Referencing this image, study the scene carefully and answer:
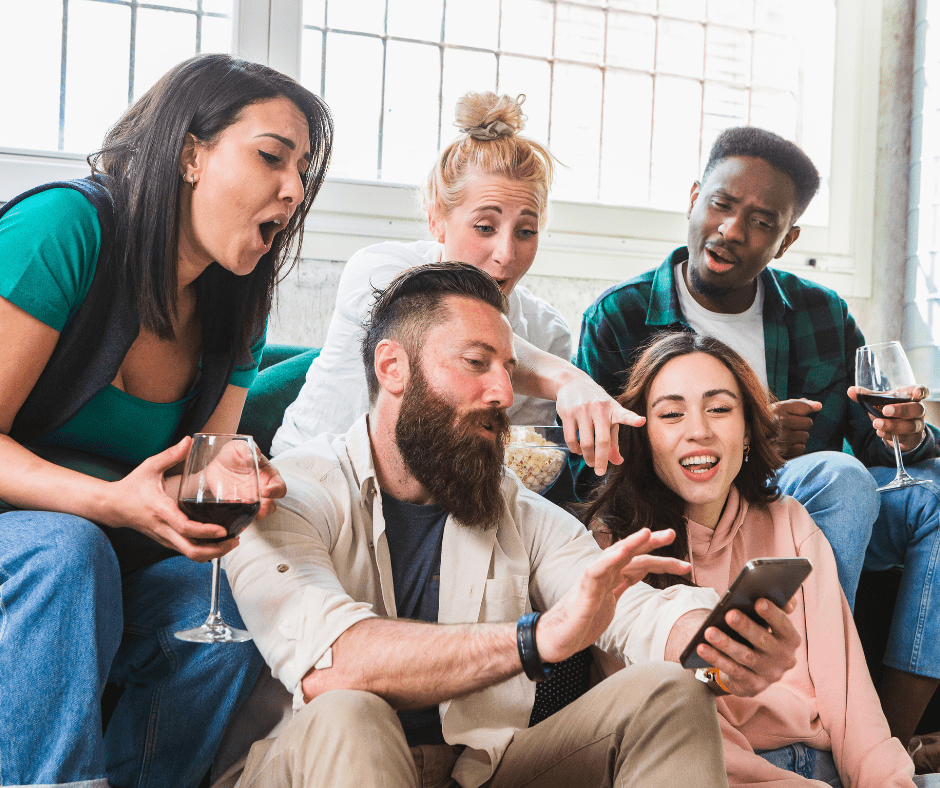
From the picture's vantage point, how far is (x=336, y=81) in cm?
349

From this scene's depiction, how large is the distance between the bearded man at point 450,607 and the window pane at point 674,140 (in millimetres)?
2389

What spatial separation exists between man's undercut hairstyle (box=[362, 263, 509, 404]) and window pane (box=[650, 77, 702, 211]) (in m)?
2.36

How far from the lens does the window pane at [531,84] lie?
3.73 metres

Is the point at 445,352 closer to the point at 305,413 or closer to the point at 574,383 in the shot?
the point at 574,383

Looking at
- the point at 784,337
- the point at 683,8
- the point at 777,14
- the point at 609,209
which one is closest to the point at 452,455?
the point at 784,337

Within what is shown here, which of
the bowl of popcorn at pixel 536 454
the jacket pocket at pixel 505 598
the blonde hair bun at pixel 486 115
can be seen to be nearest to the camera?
the jacket pocket at pixel 505 598

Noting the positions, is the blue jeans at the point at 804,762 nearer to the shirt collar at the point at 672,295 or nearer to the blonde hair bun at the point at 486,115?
the shirt collar at the point at 672,295

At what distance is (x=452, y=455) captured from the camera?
1654 mm

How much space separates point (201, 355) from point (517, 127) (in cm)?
113

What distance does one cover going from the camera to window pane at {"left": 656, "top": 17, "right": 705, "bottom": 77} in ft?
13.0

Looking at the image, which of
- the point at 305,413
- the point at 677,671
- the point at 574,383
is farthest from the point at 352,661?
the point at 305,413

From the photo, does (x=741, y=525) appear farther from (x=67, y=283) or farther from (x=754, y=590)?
(x=67, y=283)

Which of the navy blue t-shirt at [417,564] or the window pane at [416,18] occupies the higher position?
the window pane at [416,18]

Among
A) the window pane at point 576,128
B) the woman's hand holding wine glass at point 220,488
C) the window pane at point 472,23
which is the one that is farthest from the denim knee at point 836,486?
the window pane at point 472,23
